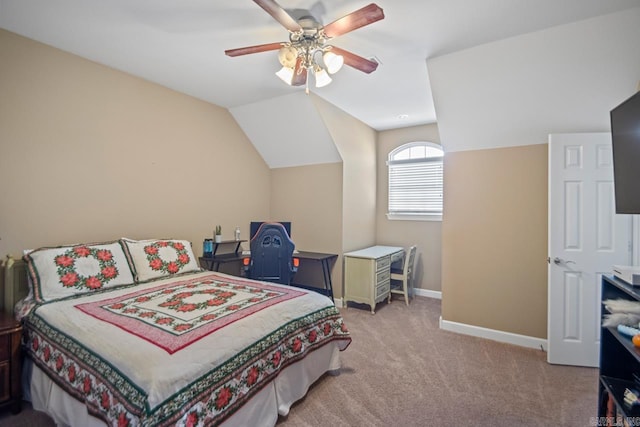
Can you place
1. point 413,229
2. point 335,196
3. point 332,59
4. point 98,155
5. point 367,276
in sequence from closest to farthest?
point 332,59 < point 98,155 < point 367,276 < point 335,196 < point 413,229

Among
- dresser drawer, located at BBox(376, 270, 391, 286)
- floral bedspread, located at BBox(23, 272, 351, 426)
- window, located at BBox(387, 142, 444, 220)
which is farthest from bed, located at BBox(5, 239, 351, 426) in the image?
window, located at BBox(387, 142, 444, 220)

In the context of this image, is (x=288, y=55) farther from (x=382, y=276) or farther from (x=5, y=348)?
(x=382, y=276)

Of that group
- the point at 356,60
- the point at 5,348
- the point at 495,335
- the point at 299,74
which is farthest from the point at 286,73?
the point at 495,335

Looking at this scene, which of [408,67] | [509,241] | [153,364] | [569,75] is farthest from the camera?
[509,241]

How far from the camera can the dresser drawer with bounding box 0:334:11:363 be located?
6.20 ft

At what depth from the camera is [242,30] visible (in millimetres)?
2299

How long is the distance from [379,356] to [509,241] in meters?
1.76

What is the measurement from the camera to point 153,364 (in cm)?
136

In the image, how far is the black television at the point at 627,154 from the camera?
4.97ft

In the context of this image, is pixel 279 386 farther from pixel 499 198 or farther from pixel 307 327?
pixel 499 198

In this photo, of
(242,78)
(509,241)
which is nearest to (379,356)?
(509,241)

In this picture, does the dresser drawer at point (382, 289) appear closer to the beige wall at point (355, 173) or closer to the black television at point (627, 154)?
the beige wall at point (355, 173)

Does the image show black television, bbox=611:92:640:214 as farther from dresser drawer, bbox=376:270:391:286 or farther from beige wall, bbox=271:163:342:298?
beige wall, bbox=271:163:342:298

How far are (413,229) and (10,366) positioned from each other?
453 centimetres
